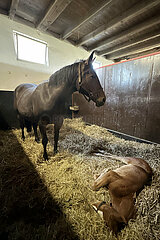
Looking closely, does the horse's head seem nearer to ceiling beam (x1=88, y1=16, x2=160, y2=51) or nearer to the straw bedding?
the straw bedding

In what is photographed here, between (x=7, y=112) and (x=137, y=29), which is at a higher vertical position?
(x=137, y=29)

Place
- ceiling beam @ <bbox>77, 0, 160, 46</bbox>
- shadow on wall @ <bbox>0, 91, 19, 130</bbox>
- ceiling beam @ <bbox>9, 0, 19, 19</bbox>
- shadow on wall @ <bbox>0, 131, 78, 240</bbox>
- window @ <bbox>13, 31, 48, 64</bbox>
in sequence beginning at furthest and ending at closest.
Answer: window @ <bbox>13, 31, 48, 64</bbox>
shadow on wall @ <bbox>0, 91, 19, 130</bbox>
ceiling beam @ <bbox>9, 0, 19, 19</bbox>
ceiling beam @ <bbox>77, 0, 160, 46</bbox>
shadow on wall @ <bbox>0, 131, 78, 240</bbox>

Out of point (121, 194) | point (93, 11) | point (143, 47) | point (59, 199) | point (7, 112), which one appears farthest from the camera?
point (143, 47)

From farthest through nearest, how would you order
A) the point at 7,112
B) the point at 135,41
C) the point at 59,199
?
the point at 135,41, the point at 7,112, the point at 59,199

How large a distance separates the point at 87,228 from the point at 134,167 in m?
0.75

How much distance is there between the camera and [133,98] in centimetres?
257

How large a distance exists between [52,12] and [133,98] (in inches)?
127

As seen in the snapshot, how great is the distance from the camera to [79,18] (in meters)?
2.94

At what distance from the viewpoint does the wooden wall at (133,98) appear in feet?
7.25

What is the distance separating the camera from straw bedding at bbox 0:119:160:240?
778mm

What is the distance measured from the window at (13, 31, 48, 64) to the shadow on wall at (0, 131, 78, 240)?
369 centimetres

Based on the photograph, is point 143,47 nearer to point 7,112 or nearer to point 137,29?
point 137,29

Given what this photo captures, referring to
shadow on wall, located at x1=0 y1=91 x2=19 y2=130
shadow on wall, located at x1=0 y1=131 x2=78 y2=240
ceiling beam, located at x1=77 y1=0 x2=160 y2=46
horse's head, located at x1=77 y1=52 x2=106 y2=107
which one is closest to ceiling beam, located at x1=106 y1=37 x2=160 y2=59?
ceiling beam, located at x1=77 y1=0 x2=160 y2=46

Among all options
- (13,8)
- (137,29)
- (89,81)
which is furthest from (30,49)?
(137,29)
